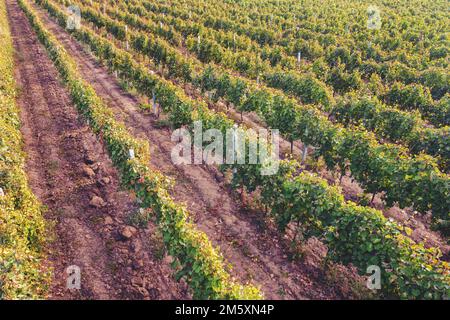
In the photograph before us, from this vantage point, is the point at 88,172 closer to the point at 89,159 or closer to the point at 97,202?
the point at 89,159

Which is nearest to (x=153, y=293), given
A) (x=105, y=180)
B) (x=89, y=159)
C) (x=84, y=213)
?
(x=84, y=213)

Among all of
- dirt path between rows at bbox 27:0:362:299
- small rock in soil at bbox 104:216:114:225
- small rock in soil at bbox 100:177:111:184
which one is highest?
dirt path between rows at bbox 27:0:362:299

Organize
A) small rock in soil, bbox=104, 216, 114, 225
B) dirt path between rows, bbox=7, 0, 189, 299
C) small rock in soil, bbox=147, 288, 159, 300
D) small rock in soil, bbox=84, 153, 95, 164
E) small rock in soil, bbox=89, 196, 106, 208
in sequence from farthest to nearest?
small rock in soil, bbox=84, 153, 95, 164 < small rock in soil, bbox=89, 196, 106, 208 < small rock in soil, bbox=104, 216, 114, 225 < dirt path between rows, bbox=7, 0, 189, 299 < small rock in soil, bbox=147, 288, 159, 300

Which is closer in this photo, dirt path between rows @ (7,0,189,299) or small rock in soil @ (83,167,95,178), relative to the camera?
dirt path between rows @ (7,0,189,299)

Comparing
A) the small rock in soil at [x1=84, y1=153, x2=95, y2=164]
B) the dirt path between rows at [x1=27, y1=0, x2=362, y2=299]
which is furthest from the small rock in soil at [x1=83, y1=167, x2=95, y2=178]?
the dirt path between rows at [x1=27, y1=0, x2=362, y2=299]

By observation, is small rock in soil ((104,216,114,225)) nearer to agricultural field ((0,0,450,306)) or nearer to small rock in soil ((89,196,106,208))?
agricultural field ((0,0,450,306))
